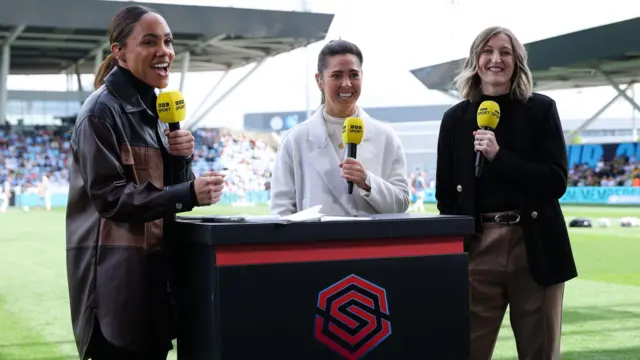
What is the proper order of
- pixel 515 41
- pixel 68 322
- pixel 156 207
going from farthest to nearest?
pixel 68 322
pixel 515 41
pixel 156 207

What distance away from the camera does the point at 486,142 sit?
3.04 m

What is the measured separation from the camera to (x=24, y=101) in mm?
43750

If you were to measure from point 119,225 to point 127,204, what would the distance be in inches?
4.9

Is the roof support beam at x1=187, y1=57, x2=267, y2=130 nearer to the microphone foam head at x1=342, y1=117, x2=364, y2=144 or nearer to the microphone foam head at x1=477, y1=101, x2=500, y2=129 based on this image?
the microphone foam head at x1=477, y1=101, x2=500, y2=129

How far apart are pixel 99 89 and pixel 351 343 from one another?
1.12 meters

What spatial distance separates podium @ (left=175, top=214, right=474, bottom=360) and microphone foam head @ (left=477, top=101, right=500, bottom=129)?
2.64 ft

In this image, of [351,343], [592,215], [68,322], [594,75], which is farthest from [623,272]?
[594,75]

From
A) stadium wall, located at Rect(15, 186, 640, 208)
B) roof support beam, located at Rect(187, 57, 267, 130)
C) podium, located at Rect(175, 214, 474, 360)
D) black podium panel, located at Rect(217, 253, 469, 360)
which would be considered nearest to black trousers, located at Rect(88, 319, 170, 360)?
podium, located at Rect(175, 214, 474, 360)

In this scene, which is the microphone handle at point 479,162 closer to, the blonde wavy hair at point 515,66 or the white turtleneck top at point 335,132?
the blonde wavy hair at point 515,66

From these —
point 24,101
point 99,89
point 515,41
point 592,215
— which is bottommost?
point 592,215

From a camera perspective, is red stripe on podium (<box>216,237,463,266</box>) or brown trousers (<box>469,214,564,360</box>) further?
brown trousers (<box>469,214,564,360</box>)

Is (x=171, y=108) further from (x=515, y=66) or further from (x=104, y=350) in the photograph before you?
(x=515, y=66)

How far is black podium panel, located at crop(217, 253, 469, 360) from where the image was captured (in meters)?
2.18

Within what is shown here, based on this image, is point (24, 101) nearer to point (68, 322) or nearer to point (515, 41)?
point (68, 322)
